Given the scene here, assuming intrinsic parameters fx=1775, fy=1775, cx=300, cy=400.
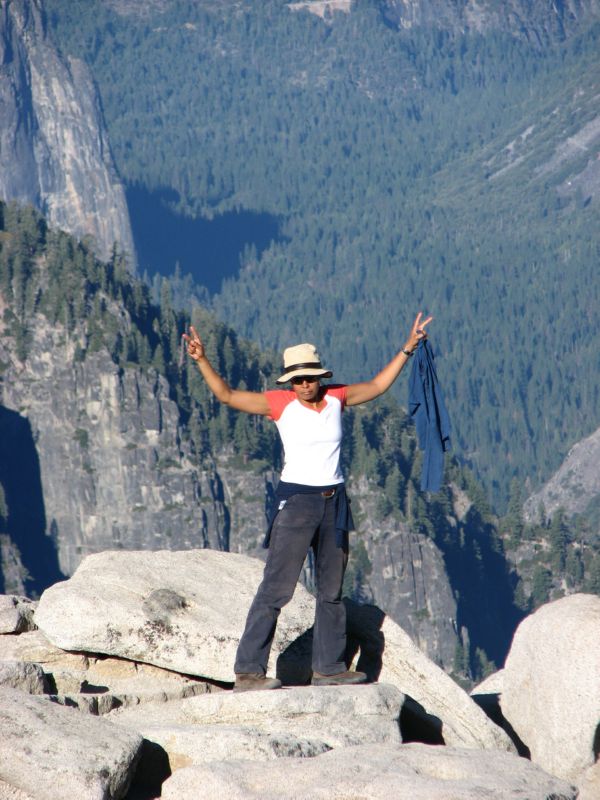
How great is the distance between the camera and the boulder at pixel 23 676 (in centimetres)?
2558

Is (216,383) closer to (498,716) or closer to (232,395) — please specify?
(232,395)

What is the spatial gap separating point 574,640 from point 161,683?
21.7 ft

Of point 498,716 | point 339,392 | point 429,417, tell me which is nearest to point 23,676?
point 339,392

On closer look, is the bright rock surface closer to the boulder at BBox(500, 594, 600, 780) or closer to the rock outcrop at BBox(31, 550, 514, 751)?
the rock outcrop at BBox(31, 550, 514, 751)

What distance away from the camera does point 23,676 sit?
25.8 m

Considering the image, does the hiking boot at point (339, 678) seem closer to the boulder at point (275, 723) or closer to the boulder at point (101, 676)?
the boulder at point (275, 723)

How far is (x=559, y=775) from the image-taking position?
25.9m

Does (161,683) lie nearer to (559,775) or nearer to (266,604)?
(266,604)

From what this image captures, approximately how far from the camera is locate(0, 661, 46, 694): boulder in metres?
25.6

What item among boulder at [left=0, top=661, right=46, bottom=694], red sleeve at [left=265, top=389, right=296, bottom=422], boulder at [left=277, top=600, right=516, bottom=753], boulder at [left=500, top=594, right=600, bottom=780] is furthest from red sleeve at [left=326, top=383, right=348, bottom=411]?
boulder at [left=0, top=661, right=46, bottom=694]

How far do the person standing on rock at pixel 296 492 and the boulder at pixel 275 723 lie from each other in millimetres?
763

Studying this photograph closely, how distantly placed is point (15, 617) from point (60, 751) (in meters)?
8.35

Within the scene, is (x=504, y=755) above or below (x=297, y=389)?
below

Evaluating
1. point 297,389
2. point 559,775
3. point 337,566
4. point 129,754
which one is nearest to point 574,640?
point 559,775
